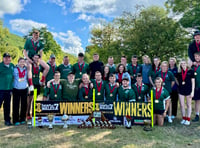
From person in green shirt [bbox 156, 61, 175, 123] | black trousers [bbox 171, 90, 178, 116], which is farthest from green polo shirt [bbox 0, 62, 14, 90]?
black trousers [bbox 171, 90, 178, 116]

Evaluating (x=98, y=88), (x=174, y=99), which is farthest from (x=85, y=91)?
(x=174, y=99)

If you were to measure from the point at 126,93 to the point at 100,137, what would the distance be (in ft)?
6.18

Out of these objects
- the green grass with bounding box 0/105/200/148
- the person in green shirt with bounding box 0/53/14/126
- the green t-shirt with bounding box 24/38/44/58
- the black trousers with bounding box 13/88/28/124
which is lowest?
the green grass with bounding box 0/105/200/148

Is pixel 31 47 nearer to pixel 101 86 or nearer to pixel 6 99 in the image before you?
pixel 6 99

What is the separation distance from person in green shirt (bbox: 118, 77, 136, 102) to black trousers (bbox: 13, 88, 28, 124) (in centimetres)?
328

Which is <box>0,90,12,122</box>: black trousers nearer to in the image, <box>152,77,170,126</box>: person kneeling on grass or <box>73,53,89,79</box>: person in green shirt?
<box>73,53,89,79</box>: person in green shirt

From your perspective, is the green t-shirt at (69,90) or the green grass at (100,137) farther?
the green t-shirt at (69,90)

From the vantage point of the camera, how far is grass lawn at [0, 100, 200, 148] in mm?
4633

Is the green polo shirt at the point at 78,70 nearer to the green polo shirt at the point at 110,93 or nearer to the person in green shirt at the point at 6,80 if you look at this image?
the green polo shirt at the point at 110,93

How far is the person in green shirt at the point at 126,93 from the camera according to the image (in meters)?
6.31

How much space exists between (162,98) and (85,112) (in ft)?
8.37

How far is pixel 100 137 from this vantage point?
510 cm

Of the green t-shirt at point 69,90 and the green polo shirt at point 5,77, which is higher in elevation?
the green polo shirt at point 5,77

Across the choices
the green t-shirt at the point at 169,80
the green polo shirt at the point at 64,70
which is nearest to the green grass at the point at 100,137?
the green t-shirt at the point at 169,80
